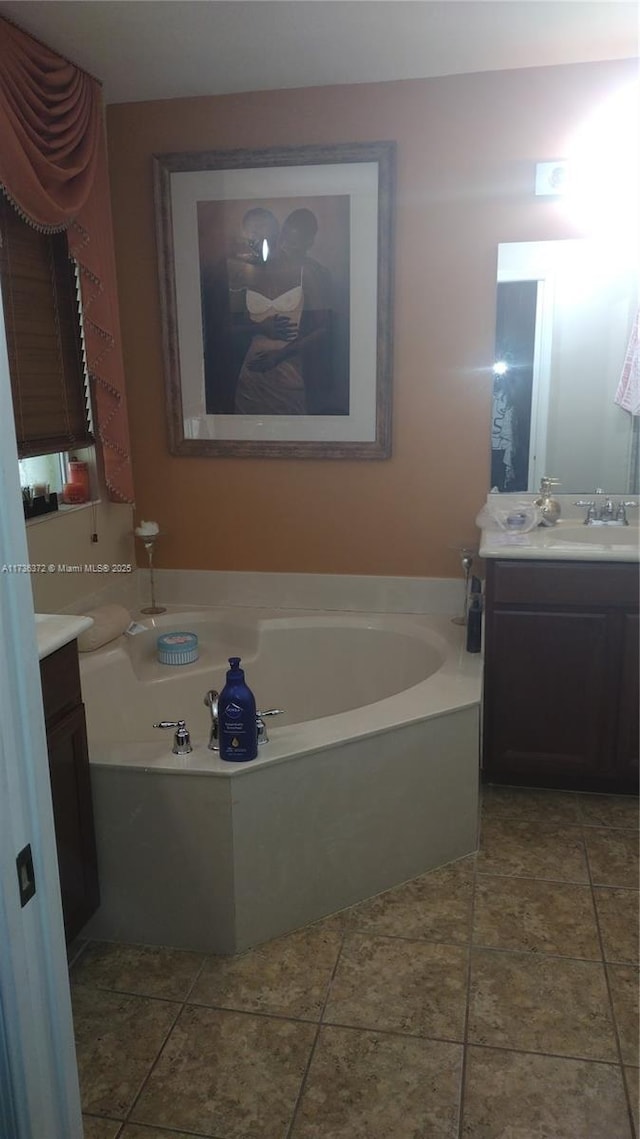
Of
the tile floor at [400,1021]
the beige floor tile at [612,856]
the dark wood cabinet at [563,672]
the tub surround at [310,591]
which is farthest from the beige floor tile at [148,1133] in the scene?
the tub surround at [310,591]

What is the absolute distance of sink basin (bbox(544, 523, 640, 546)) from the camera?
9.70 ft

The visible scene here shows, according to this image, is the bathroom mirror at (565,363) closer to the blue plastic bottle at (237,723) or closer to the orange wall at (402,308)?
the orange wall at (402,308)

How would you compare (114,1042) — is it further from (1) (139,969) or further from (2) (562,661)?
(2) (562,661)

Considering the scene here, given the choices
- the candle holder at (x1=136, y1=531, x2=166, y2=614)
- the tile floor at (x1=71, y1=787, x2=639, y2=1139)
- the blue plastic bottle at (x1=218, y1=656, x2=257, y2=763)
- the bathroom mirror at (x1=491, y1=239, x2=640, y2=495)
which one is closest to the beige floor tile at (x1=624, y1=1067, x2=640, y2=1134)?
the tile floor at (x1=71, y1=787, x2=639, y2=1139)

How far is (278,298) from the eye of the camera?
3.11 m

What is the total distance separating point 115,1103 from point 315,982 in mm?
530

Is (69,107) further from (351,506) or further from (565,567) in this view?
(565,567)

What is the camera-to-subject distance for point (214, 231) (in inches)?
123

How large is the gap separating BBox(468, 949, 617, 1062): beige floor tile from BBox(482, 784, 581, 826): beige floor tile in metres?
0.66

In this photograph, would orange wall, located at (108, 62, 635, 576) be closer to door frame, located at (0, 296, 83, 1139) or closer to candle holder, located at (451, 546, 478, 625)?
candle holder, located at (451, 546, 478, 625)

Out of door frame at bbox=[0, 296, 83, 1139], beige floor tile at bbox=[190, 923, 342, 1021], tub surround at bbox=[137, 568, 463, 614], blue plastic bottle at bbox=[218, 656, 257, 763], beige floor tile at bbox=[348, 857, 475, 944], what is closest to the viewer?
door frame at bbox=[0, 296, 83, 1139]

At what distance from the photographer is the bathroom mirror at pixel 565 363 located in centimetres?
290

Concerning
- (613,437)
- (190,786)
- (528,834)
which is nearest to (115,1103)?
(190,786)

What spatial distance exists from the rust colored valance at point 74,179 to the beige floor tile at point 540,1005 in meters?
2.05
